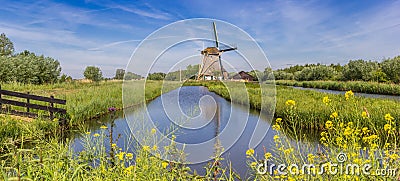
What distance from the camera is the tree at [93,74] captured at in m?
34.2

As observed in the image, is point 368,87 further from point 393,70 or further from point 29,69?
point 29,69

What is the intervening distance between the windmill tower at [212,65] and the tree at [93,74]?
32.5 m

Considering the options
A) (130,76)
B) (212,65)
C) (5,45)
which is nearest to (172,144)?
(130,76)

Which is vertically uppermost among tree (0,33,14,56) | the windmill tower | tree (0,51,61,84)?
tree (0,33,14,56)

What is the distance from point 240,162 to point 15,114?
773 centimetres

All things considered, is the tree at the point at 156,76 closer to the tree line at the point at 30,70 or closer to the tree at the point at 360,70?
the tree line at the point at 30,70

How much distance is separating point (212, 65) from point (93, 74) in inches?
1319

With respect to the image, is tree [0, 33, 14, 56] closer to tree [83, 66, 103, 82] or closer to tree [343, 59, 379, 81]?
tree [83, 66, 103, 82]

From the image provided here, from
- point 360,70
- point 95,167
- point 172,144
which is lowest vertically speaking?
point 95,167

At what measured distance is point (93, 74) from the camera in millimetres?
34344

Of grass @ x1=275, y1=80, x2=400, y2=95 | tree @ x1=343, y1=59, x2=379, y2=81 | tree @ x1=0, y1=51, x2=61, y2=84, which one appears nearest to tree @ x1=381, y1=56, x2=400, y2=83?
tree @ x1=343, y1=59, x2=379, y2=81

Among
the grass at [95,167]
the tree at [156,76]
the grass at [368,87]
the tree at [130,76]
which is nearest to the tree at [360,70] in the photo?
the grass at [368,87]

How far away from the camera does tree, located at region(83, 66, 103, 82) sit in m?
34.2

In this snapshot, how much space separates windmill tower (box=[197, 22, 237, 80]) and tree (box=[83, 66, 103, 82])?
107 ft
